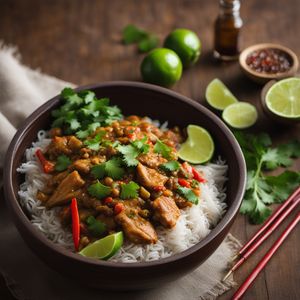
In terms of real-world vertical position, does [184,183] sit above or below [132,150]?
below

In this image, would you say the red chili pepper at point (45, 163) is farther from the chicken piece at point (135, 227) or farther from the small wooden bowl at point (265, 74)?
the small wooden bowl at point (265, 74)

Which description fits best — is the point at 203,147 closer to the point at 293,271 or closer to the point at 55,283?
the point at 293,271

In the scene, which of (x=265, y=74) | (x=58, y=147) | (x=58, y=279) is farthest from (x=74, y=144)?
(x=265, y=74)

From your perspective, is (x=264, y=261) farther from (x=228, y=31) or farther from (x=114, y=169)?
(x=228, y=31)

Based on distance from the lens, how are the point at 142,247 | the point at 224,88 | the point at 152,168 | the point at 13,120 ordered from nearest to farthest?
the point at 142,247 < the point at 152,168 < the point at 13,120 < the point at 224,88

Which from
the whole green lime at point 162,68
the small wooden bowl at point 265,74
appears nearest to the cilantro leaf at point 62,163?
the whole green lime at point 162,68

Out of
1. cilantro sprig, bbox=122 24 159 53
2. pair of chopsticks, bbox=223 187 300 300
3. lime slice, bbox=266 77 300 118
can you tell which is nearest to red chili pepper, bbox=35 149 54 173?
pair of chopsticks, bbox=223 187 300 300

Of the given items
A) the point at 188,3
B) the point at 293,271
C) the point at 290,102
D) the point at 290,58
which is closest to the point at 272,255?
the point at 293,271

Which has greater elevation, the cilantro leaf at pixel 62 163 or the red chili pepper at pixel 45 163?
the cilantro leaf at pixel 62 163
